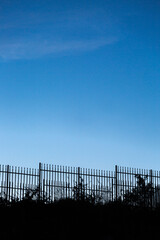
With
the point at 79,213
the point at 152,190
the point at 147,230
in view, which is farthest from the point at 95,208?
the point at 152,190

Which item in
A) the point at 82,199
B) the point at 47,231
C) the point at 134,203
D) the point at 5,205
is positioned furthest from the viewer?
the point at 134,203

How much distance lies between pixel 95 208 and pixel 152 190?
5349mm

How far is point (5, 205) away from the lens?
1673cm

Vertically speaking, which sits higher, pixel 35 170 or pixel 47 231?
pixel 35 170

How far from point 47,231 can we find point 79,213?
2.18 metres

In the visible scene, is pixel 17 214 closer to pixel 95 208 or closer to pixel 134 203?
pixel 95 208

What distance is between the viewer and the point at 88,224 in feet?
50.3

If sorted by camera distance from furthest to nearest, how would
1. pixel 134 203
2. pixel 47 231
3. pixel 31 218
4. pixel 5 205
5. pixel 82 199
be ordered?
pixel 134 203 → pixel 82 199 → pixel 5 205 → pixel 31 218 → pixel 47 231

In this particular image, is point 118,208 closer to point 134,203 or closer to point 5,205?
point 134,203

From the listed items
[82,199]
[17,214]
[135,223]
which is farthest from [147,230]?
[17,214]

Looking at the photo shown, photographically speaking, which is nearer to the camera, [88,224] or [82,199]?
[88,224]

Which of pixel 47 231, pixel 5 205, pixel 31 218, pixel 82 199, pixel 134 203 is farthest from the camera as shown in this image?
pixel 134 203

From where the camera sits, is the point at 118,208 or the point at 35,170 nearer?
the point at 118,208

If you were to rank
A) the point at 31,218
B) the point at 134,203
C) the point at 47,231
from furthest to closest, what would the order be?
the point at 134,203
the point at 31,218
the point at 47,231
